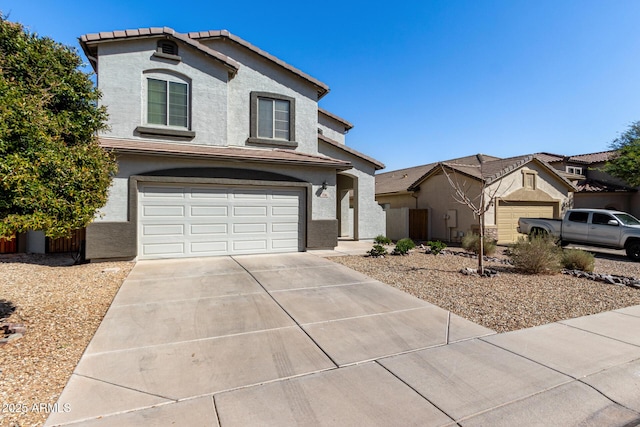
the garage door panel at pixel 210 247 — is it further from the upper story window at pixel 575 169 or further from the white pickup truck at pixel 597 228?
the upper story window at pixel 575 169

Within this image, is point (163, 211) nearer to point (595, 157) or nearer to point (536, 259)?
point (536, 259)

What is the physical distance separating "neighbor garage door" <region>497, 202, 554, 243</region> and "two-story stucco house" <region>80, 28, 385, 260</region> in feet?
32.0

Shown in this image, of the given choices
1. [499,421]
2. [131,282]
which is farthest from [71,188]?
[499,421]

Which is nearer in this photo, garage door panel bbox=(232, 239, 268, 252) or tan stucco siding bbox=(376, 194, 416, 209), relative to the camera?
garage door panel bbox=(232, 239, 268, 252)

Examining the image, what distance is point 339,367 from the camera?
3.81m

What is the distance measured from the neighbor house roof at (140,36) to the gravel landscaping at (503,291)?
902 centimetres

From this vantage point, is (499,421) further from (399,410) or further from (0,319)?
(0,319)

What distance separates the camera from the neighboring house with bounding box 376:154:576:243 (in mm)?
16719

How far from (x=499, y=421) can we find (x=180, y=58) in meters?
13.8

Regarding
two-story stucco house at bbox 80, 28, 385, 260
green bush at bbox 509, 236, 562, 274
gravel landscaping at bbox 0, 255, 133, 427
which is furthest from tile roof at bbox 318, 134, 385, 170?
gravel landscaping at bbox 0, 255, 133, 427

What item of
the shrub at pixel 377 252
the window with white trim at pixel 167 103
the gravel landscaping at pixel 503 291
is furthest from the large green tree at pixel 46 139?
the shrub at pixel 377 252

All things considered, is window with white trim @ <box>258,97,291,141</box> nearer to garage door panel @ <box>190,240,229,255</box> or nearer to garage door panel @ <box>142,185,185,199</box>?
garage door panel @ <box>142,185,185,199</box>

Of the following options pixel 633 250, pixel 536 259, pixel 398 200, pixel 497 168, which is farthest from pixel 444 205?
pixel 536 259

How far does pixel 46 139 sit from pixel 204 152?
671 cm
